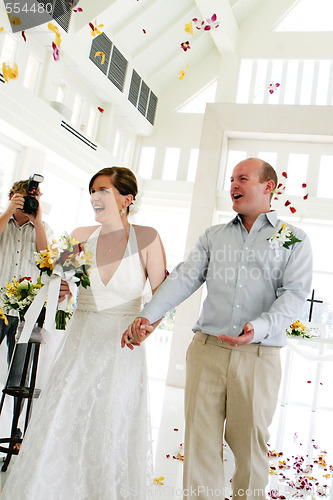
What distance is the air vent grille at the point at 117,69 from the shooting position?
819cm

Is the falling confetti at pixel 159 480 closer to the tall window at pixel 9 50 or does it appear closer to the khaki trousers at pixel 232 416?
the khaki trousers at pixel 232 416

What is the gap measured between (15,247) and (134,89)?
605 centimetres

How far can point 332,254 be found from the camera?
28.3 feet

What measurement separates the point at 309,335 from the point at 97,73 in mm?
4803

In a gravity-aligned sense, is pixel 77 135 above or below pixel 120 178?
above

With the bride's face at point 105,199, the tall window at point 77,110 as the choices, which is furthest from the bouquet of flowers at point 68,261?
the tall window at point 77,110

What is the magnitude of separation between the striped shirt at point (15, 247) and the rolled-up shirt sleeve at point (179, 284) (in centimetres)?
154

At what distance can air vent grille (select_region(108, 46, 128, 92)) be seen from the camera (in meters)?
8.19

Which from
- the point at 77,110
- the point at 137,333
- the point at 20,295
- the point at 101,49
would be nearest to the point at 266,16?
the point at 101,49

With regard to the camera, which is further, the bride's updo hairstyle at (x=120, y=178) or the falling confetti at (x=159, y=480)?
the falling confetti at (x=159, y=480)

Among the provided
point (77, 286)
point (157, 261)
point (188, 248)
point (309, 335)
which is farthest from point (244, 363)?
point (188, 248)

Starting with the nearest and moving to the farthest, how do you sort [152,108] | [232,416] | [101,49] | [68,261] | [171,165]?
[232,416] < [68,261] < [101,49] < [171,165] < [152,108]

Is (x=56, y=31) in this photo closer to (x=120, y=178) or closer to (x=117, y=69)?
(x=117, y=69)

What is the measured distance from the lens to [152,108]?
964 cm
